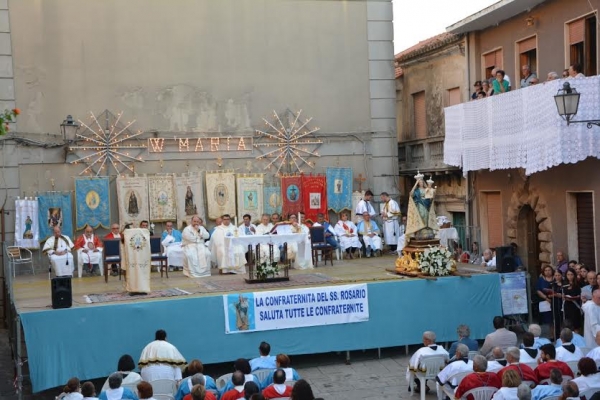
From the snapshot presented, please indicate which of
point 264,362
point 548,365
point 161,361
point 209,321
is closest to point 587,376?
point 548,365

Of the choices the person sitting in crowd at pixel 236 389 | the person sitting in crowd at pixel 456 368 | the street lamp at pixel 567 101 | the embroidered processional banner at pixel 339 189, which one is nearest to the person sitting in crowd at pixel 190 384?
the person sitting in crowd at pixel 236 389

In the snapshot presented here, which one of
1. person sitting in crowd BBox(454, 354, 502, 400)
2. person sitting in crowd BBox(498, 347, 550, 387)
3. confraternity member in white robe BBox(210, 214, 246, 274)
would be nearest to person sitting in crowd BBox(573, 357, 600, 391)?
person sitting in crowd BBox(498, 347, 550, 387)

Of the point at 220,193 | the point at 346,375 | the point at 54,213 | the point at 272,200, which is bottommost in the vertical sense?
the point at 346,375

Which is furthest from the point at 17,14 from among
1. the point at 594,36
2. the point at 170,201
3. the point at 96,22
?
the point at 594,36

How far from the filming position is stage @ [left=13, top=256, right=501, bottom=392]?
13422 millimetres

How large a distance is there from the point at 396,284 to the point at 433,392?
9.85ft

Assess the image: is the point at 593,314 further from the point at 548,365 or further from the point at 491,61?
the point at 491,61

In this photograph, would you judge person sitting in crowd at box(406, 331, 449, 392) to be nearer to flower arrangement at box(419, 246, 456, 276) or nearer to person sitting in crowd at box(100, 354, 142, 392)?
flower arrangement at box(419, 246, 456, 276)

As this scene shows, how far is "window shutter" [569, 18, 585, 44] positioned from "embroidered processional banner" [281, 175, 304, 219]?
8.17 meters

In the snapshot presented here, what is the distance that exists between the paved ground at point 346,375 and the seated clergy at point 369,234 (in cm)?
555

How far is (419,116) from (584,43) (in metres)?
8.59

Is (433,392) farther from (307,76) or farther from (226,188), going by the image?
(307,76)

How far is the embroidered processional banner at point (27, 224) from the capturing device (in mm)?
19578

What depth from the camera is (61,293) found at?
13461mm
